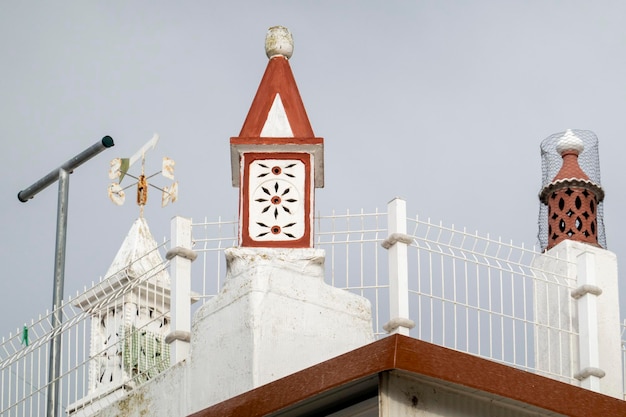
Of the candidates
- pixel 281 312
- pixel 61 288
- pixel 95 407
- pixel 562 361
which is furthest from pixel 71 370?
pixel 562 361

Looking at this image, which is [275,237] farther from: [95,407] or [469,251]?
[95,407]

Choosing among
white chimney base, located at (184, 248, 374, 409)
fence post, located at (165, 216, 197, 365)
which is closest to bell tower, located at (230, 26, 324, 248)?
white chimney base, located at (184, 248, 374, 409)

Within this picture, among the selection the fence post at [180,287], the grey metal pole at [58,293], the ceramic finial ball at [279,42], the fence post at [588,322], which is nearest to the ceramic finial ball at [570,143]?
the fence post at [588,322]

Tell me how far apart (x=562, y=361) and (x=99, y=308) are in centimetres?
482

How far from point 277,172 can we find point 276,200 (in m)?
0.30

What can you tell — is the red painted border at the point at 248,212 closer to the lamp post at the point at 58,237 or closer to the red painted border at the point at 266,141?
the red painted border at the point at 266,141

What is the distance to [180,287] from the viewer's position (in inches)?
821

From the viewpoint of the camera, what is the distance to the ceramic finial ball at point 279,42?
841 inches

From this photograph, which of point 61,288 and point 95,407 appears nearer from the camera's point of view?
point 95,407

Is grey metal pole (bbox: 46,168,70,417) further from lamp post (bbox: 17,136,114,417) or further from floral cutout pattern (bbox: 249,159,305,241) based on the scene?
floral cutout pattern (bbox: 249,159,305,241)

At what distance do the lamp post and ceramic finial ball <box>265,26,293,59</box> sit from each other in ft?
9.33

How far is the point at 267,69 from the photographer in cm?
2134

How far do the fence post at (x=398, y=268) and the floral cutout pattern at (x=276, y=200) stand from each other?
0.98 metres

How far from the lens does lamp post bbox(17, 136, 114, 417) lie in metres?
22.5
